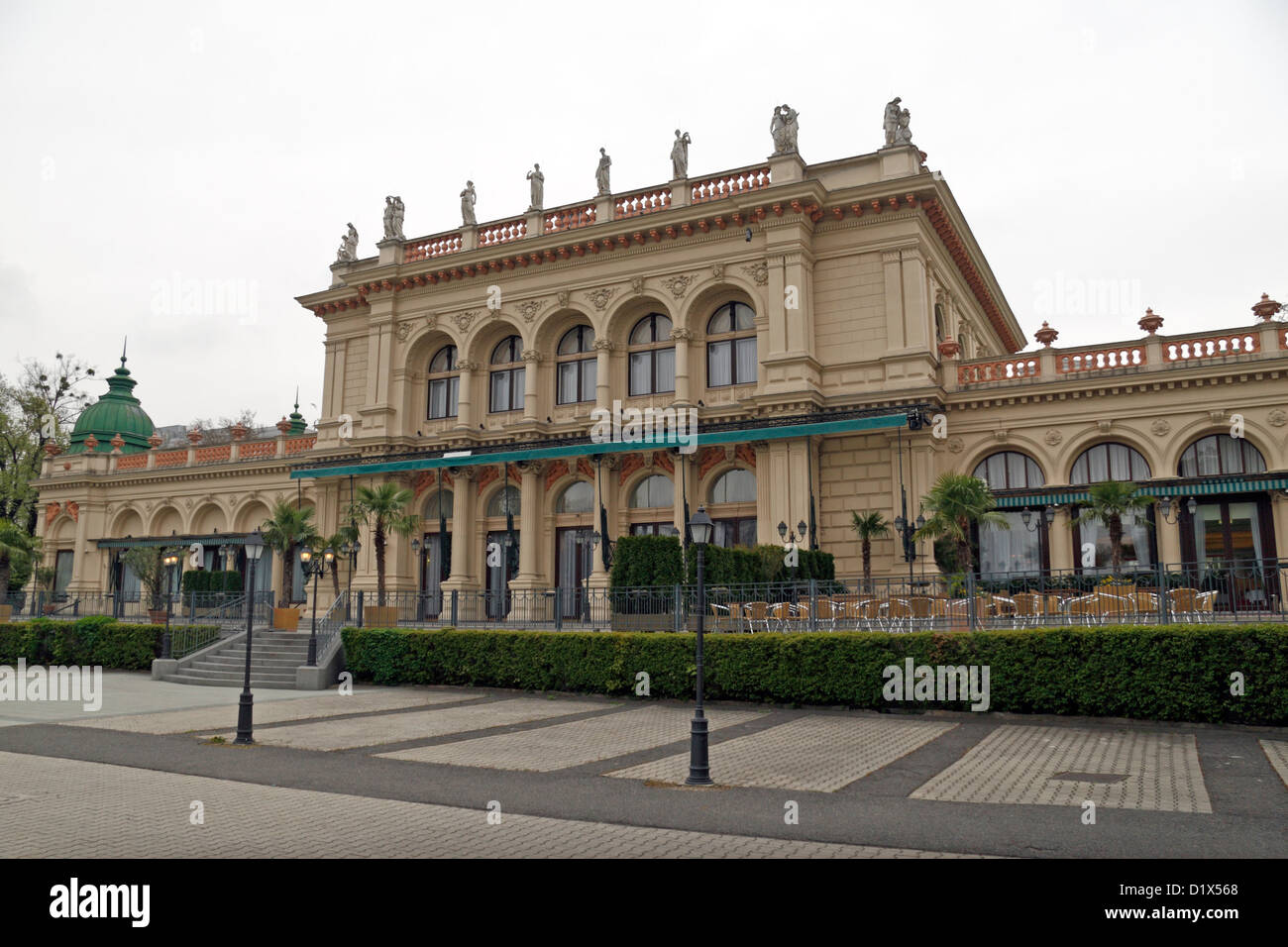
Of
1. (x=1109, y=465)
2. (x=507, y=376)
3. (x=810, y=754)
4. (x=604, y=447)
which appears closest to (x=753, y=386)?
(x=604, y=447)

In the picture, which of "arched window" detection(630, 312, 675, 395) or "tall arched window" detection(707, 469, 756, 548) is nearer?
"tall arched window" detection(707, 469, 756, 548)

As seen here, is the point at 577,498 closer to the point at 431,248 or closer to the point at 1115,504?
the point at 431,248

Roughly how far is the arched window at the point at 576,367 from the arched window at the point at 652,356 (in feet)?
5.08

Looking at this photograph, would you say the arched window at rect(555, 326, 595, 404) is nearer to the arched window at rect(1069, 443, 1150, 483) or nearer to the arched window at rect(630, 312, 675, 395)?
the arched window at rect(630, 312, 675, 395)

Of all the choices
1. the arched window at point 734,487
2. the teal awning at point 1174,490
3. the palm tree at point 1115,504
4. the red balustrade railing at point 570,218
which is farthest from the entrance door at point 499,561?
the palm tree at point 1115,504

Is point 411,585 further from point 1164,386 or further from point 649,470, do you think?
point 1164,386

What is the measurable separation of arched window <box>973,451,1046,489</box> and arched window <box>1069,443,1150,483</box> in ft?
3.22

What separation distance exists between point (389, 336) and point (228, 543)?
1316 cm

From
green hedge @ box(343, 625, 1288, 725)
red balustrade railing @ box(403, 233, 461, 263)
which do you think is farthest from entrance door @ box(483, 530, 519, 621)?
red balustrade railing @ box(403, 233, 461, 263)

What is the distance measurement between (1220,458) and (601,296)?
61.3ft

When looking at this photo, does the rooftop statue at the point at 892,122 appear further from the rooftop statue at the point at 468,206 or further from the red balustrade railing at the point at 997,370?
the rooftop statue at the point at 468,206

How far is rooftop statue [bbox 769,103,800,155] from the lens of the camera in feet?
95.5
